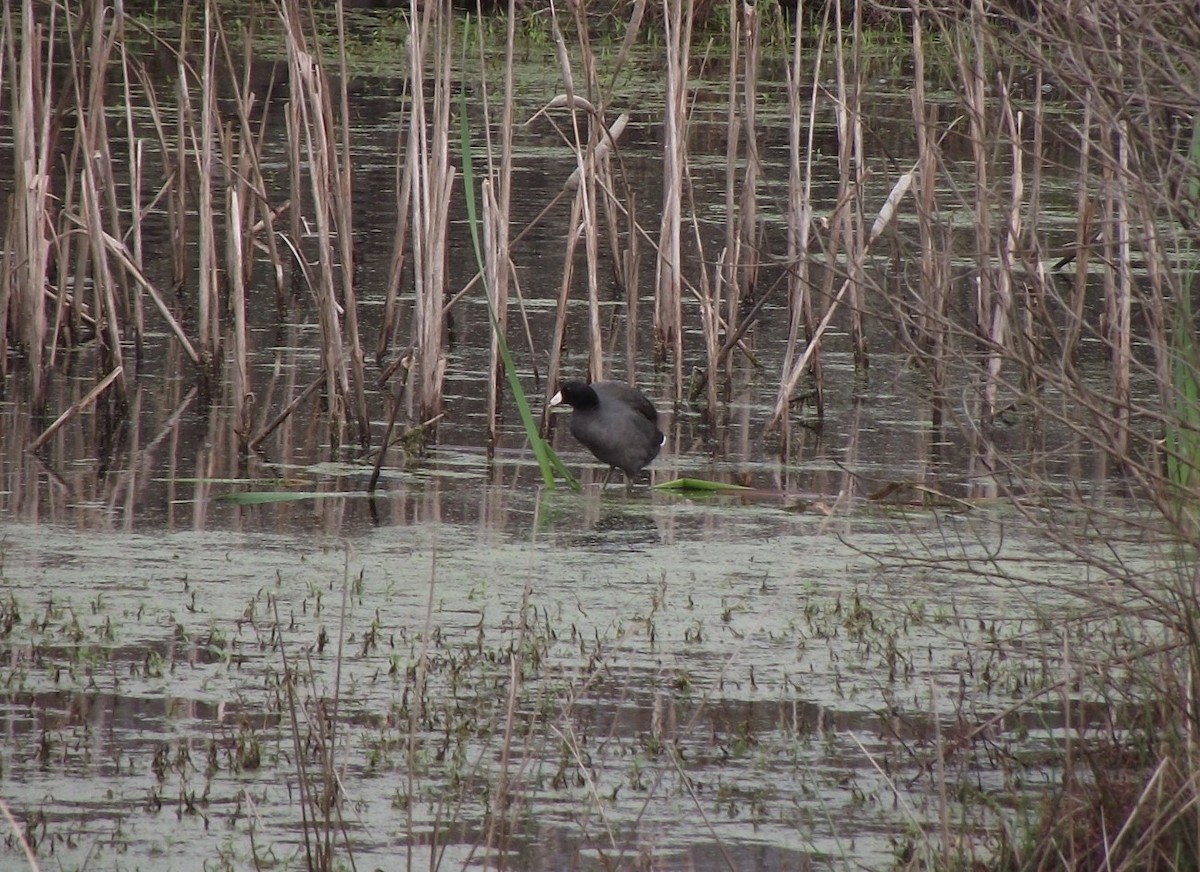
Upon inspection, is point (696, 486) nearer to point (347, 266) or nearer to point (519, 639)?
point (347, 266)

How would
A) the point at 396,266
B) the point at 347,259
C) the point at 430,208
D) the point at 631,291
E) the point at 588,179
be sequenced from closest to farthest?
1. the point at 430,208
2. the point at 347,259
3. the point at 588,179
4. the point at 631,291
5. the point at 396,266

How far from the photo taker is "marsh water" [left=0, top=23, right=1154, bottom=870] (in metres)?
4.17

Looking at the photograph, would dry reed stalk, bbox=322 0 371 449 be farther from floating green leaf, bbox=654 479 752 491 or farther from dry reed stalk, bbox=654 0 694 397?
dry reed stalk, bbox=654 0 694 397

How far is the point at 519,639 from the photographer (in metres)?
4.74

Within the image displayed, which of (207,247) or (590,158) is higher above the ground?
(590,158)

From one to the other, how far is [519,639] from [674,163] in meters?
3.90

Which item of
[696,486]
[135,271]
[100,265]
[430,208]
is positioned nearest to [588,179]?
[430,208]

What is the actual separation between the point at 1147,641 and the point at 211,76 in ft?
18.5

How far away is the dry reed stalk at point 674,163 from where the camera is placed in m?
8.06

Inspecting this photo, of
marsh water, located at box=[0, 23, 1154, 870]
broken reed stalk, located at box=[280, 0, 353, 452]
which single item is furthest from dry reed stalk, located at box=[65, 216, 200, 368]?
broken reed stalk, located at box=[280, 0, 353, 452]

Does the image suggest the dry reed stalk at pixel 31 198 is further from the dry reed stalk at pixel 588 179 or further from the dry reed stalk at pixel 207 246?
the dry reed stalk at pixel 588 179

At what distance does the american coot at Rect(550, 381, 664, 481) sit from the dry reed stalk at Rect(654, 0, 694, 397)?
1.93 ft

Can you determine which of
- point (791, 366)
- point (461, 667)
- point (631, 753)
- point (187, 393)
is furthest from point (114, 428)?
point (631, 753)

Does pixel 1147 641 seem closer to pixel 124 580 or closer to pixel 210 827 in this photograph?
pixel 210 827
